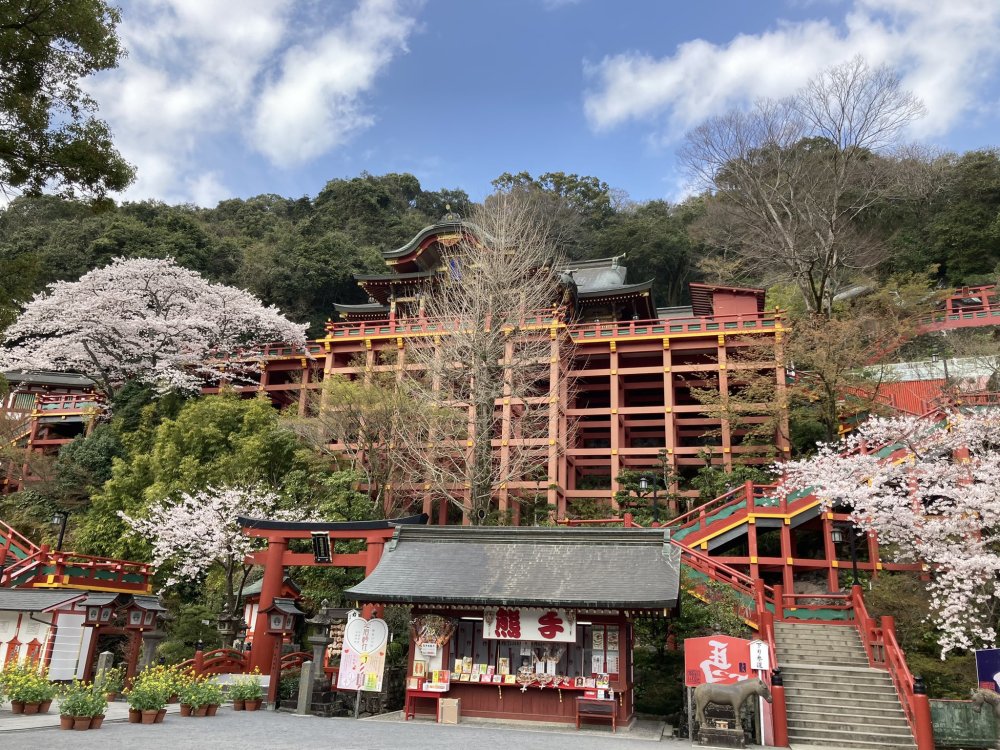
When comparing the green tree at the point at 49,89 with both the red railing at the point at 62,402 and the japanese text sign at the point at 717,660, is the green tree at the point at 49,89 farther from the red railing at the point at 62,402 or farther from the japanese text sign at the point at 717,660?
the red railing at the point at 62,402

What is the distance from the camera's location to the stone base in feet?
34.6

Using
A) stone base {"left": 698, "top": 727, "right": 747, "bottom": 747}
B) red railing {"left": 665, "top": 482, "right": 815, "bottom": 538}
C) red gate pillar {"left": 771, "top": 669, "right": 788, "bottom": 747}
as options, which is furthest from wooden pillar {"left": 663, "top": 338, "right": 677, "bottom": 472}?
stone base {"left": 698, "top": 727, "right": 747, "bottom": 747}

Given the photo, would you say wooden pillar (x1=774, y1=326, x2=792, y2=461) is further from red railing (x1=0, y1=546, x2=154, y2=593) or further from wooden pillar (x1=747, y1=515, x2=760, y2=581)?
red railing (x1=0, y1=546, x2=154, y2=593)

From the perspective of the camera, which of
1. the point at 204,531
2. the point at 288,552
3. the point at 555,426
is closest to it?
the point at 288,552

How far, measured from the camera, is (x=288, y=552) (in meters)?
15.4

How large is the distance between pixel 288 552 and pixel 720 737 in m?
9.69

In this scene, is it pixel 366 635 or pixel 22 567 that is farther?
pixel 22 567

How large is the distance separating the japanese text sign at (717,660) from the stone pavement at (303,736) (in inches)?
42.0

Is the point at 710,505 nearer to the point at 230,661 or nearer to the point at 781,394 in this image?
the point at 781,394

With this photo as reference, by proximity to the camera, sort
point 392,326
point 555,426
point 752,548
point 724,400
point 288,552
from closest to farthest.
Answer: point 288,552 → point 752,548 → point 724,400 → point 555,426 → point 392,326

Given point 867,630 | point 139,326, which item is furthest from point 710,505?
point 139,326

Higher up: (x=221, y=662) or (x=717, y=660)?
(x=717, y=660)

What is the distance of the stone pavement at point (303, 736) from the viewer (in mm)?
7867

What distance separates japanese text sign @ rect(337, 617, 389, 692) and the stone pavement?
75cm
